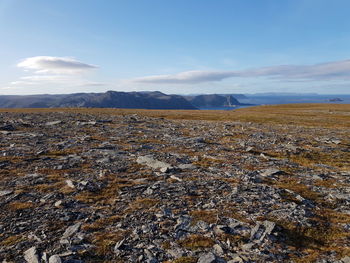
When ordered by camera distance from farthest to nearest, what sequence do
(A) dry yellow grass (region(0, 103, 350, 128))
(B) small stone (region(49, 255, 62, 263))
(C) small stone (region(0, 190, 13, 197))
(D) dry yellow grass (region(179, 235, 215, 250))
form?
(A) dry yellow grass (region(0, 103, 350, 128)) < (C) small stone (region(0, 190, 13, 197)) < (D) dry yellow grass (region(179, 235, 215, 250)) < (B) small stone (region(49, 255, 62, 263))

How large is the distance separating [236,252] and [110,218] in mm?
5712

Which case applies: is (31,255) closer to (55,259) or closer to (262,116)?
(55,259)

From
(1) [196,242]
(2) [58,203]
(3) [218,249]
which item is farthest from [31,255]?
(3) [218,249]

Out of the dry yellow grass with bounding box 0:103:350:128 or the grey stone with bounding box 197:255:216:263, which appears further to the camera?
the dry yellow grass with bounding box 0:103:350:128

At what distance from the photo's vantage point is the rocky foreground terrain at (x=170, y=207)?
29.4ft

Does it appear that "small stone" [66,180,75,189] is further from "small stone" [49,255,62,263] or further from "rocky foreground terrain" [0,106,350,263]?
"small stone" [49,255,62,263]

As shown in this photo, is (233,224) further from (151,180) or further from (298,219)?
(151,180)

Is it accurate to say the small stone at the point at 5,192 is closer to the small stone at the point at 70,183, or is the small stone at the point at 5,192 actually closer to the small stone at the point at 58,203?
the small stone at the point at 70,183

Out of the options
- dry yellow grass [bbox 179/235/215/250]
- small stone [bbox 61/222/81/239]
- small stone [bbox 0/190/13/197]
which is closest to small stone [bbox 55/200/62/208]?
small stone [bbox 61/222/81/239]

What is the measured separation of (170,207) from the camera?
12.3 meters

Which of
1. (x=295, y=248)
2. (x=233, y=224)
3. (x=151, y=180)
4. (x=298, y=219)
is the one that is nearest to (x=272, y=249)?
(x=295, y=248)

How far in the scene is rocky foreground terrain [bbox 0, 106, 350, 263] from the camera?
29.4ft

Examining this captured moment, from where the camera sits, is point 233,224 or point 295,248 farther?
point 233,224

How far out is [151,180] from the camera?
1630cm
